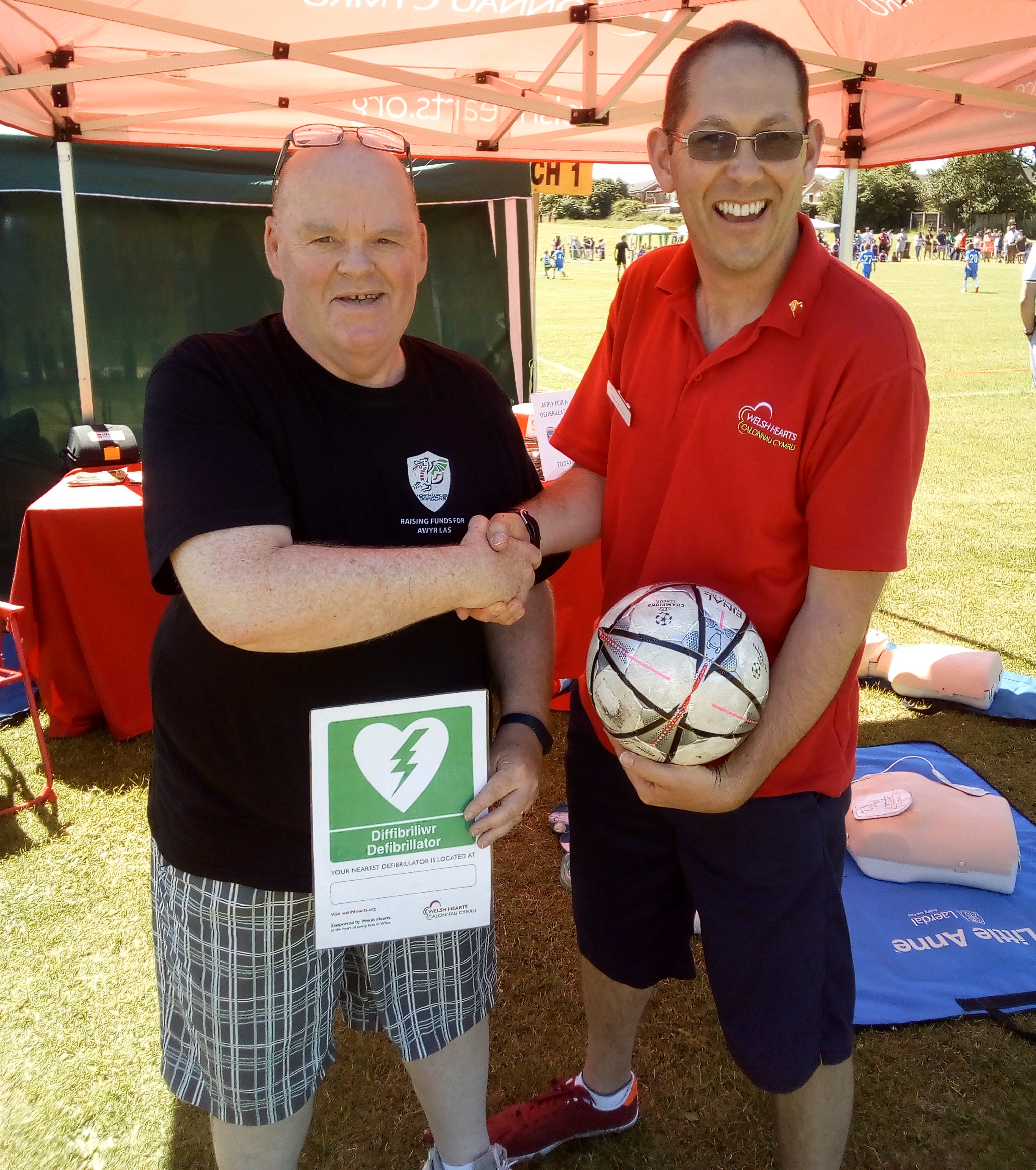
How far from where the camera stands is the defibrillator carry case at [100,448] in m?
5.13

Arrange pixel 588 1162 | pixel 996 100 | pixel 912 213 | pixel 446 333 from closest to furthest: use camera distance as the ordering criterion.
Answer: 1. pixel 588 1162
2. pixel 996 100
3. pixel 446 333
4. pixel 912 213

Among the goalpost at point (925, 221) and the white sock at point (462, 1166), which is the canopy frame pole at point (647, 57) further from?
the goalpost at point (925, 221)

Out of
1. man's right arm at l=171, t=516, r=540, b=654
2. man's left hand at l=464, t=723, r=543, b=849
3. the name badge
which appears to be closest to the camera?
man's right arm at l=171, t=516, r=540, b=654

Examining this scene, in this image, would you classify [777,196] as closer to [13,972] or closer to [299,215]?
[299,215]

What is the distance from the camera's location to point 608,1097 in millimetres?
2547

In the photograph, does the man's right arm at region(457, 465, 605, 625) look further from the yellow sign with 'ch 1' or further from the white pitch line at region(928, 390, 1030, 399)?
the white pitch line at region(928, 390, 1030, 399)

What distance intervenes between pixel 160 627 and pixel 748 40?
5.60 feet

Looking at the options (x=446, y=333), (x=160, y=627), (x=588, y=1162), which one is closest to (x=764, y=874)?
(x=588, y=1162)

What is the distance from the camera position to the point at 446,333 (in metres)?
8.27

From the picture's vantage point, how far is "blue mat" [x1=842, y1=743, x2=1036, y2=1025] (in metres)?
3.05

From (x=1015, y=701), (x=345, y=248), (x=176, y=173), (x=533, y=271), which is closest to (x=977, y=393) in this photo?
(x=533, y=271)

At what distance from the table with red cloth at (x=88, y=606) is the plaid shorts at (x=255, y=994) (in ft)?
9.07

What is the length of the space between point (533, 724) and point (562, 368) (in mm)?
16218

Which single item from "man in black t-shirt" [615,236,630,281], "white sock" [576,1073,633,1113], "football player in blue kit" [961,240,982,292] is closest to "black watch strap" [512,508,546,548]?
"white sock" [576,1073,633,1113]
